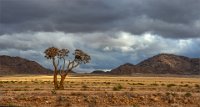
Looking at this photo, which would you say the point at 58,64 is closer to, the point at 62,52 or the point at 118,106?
the point at 62,52

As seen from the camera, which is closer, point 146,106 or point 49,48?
point 146,106

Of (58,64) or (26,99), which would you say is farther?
(58,64)

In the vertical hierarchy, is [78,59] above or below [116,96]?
above

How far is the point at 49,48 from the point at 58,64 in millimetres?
2552

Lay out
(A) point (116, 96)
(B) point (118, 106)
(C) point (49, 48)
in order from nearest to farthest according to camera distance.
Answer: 1. (B) point (118, 106)
2. (A) point (116, 96)
3. (C) point (49, 48)

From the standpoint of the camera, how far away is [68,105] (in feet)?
116

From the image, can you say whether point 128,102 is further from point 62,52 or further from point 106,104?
point 62,52

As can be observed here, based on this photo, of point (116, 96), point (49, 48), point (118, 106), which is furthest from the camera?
point (49, 48)

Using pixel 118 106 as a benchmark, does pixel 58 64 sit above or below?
above

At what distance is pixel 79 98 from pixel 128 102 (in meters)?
4.00

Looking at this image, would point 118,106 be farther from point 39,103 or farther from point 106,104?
point 39,103

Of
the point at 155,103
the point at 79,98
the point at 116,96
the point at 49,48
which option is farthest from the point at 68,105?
the point at 49,48

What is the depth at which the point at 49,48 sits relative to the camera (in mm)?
59406

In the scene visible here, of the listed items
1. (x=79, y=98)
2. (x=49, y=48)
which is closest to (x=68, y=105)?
(x=79, y=98)
